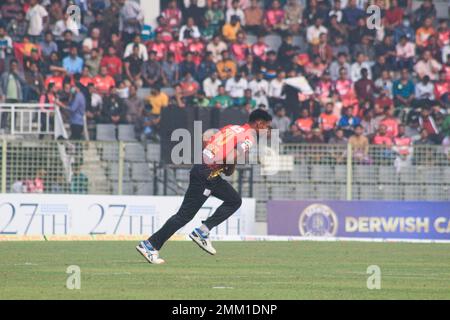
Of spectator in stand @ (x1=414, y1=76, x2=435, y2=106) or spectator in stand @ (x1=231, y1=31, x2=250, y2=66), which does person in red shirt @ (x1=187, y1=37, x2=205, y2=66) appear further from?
spectator in stand @ (x1=414, y1=76, x2=435, y2=106)

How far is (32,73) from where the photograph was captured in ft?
108

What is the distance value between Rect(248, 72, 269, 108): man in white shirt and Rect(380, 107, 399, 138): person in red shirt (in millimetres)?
3153

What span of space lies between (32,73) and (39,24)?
2464mm

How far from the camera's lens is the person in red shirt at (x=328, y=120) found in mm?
32741

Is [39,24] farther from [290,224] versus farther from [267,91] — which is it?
[290,224]

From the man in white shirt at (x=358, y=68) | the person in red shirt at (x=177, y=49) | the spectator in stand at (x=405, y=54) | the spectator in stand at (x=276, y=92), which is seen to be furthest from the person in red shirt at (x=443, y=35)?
the person in red shirt at (x=177, y=49)

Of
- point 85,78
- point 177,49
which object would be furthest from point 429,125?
point 85,78

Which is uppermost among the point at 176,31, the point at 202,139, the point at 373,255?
the point at 176,31

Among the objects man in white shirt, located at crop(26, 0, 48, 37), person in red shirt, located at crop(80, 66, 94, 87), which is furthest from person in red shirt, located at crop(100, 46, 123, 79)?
man in white shirt, located at crop(26, 0, 48, 37)

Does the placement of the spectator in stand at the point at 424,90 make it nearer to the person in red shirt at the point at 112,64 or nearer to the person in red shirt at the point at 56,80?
the person in red shirt at the point at 112,64

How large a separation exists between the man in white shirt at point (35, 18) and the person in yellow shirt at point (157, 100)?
4059mm

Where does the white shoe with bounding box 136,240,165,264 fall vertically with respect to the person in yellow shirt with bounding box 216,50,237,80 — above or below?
below

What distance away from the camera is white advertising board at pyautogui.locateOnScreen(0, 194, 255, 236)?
28109 mm
